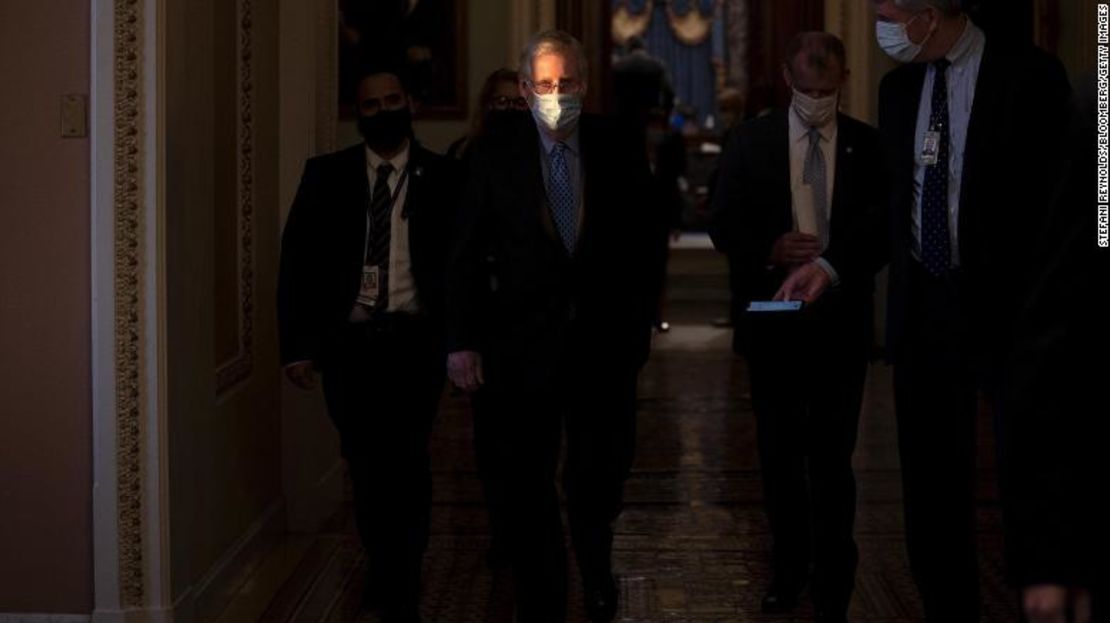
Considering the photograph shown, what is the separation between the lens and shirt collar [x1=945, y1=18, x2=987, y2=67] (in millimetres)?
4484

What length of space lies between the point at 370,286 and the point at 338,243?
6.2 inches

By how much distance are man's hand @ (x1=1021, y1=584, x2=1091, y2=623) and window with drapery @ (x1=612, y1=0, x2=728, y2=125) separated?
21438 millimetres

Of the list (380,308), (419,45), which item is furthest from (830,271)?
(419,45)

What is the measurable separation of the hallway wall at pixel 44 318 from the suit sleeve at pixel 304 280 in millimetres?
615

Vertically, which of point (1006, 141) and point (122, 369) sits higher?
point (1006, 141)

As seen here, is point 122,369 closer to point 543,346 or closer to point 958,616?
point 543,346

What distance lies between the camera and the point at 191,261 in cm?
550

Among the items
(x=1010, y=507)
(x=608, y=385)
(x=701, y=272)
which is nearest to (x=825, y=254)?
(x=608, y=385)

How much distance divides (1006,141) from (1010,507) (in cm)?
192

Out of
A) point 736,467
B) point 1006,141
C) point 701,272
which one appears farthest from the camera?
point 701,272

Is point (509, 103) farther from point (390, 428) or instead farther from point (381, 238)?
point (390, 428)

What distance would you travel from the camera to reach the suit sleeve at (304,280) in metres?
5.56

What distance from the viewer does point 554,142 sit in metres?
5.21

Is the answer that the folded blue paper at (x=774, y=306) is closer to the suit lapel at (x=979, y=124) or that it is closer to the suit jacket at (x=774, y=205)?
the suit jacket at (x=774, y=205)
